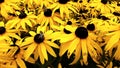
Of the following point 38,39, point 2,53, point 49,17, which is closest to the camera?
point 2,53

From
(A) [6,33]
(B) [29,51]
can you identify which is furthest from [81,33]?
(A) [6,33]

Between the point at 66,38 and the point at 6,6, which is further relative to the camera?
the point at 6,6

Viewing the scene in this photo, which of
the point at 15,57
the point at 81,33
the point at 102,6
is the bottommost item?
the point at 102,6

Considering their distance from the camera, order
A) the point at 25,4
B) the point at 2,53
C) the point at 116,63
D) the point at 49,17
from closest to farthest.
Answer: the point at 2,53 < the point at 116,63 < the point at 49,17 < the point at 25,4

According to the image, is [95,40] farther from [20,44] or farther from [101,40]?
[20,44]

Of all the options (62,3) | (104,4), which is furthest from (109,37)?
(104,4)

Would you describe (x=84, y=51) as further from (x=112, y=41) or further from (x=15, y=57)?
(x=15, y=57)
